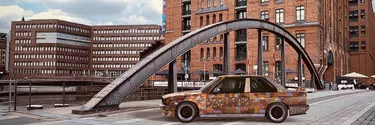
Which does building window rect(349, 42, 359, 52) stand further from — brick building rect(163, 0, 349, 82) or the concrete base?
the concrete base

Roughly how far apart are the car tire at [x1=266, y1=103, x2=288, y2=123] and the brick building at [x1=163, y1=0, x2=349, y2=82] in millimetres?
35072

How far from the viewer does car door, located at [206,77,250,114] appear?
32.7 feet

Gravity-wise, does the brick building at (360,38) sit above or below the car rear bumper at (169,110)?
above

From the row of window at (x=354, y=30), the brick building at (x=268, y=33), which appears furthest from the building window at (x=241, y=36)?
the row of window at (x=354, y=30)

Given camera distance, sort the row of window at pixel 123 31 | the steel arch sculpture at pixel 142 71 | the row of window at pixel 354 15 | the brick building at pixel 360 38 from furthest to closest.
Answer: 1. the row of window at pixel 123 31
2. the row of window at pixel 354 15
3. the brick building at pixel 360 38
4. the steel arch sculpture at pixel 142 71

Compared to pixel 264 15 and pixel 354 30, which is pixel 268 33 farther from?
pixel 354 30

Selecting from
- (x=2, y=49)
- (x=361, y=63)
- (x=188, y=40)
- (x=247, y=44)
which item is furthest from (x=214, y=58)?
(x=2, y=49)

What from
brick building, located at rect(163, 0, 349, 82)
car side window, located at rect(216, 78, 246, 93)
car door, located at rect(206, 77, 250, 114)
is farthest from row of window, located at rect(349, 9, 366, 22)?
car door, located at rect(206, 77, 250, 114)

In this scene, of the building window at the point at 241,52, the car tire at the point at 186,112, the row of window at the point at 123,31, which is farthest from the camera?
the row of window at the point at 123,31

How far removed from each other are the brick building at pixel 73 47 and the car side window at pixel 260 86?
112246mm

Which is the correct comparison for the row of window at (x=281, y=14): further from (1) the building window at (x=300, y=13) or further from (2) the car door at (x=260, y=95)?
(2) the car door at (x=260, y=95)

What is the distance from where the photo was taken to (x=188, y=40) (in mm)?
14484

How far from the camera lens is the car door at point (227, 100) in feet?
32.7

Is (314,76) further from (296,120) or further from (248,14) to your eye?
(296,120)
